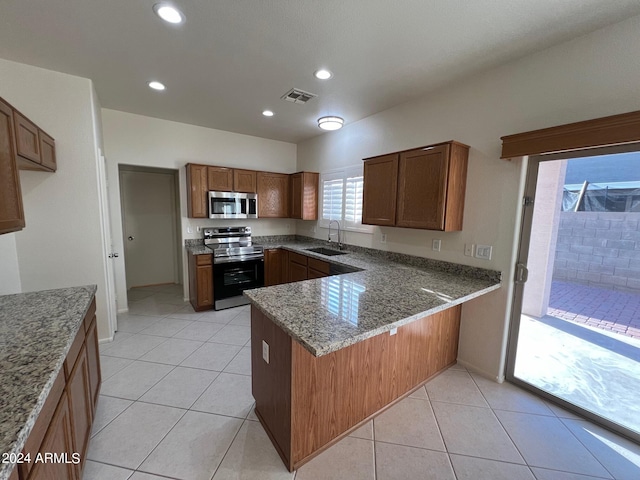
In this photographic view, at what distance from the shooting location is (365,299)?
181 centimetres

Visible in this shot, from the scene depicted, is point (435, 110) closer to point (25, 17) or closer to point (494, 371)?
A: point (494, 371)

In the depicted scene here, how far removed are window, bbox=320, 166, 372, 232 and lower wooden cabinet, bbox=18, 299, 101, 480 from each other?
2995mm

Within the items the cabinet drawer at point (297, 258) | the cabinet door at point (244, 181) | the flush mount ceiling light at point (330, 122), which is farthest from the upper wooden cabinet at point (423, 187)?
the cabinet door at point (244, 181)

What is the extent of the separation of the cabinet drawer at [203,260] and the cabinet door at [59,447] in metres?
2.52

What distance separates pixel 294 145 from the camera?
5.09 metres

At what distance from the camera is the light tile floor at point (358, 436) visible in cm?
157

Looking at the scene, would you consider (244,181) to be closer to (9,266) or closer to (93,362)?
(9,266)

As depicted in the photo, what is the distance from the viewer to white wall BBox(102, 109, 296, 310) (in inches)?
141

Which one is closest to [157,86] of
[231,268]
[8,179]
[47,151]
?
[47,151]

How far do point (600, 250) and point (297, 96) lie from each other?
9.79 ft

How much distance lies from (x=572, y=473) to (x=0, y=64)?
5.22 meters

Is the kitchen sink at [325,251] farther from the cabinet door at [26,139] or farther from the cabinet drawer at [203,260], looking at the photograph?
the cabinet door at [26,139]

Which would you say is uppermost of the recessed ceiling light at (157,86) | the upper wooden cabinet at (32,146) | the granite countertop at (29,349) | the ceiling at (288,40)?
the recessed ceiling light at (157,86)

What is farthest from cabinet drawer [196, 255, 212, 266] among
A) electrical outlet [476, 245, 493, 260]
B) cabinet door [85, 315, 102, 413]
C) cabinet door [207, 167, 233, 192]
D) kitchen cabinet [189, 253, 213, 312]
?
electrical outlet [476, 245, 493, 260]
